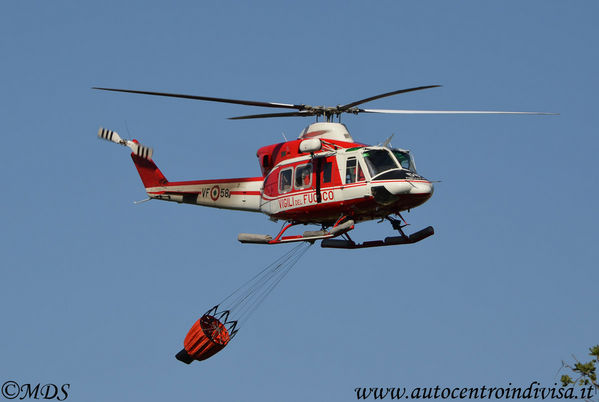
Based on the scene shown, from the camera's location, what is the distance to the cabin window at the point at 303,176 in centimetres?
3388

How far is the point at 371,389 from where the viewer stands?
32.1m

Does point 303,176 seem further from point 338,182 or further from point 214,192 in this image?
point 214,192

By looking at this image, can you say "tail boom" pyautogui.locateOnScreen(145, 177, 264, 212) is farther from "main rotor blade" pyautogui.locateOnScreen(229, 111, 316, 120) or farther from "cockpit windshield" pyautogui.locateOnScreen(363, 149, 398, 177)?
"cockpit windshield" pyautogui.locateOnScreen(363, 149, 398, 177)

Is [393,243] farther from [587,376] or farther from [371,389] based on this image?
[587,376]

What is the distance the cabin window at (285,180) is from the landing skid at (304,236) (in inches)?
54.0

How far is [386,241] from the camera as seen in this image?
34.5 meters

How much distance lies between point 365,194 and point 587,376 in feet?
41.0

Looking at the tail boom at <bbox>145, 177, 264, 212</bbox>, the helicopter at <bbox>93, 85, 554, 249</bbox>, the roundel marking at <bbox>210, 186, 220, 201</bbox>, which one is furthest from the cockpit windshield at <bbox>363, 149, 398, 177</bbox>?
the roundel marking at <bbox>210, 186, 220, 201</bbox>

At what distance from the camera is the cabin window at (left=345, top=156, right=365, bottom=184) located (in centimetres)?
3284

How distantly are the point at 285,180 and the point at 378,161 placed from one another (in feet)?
12.0

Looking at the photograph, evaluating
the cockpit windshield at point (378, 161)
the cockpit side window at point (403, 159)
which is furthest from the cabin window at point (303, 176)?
the cockpit side window at point (403, 159)

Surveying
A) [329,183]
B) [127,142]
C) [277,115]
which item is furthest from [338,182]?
[127,142]

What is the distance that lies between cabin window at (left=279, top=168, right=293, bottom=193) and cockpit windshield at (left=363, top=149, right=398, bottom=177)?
3024 millimetres

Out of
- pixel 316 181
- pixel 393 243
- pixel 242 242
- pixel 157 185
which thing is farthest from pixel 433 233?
pixel 157 185
